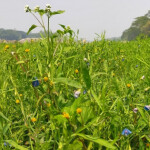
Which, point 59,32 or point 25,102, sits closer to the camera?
point 25,102

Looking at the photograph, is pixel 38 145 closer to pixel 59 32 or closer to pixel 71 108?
pixel 71 108

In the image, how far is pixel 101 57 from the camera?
10.1 ft

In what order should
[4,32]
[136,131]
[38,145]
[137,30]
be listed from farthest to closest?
1. [4,32]
2. [137,30]
3. [136,131]
4. [38,145]

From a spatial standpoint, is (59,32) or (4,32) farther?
(4,32)

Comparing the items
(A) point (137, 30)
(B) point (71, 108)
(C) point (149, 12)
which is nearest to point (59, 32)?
(B) point (71, 108)

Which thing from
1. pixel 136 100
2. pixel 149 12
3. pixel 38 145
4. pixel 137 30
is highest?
pixel 149 12

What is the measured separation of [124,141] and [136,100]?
52 centimetres

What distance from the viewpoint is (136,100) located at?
1654 millimetres

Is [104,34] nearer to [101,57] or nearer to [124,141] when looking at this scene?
[101,57]

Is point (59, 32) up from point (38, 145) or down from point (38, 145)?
up

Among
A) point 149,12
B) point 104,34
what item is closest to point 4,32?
point 149,12

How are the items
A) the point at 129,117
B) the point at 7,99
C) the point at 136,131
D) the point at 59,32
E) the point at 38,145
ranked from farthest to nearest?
the point at 59,32, the point at 7,99, the point at 129,117, the point at 136,131, the point at 38,145

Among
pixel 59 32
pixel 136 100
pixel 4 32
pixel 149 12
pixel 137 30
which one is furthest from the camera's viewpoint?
pixel 4 32

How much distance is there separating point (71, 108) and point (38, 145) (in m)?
0.29
